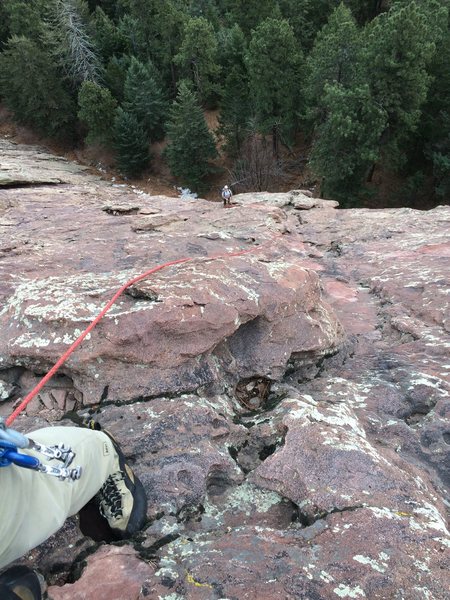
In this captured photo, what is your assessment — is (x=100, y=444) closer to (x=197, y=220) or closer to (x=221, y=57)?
(x=197, y=220)

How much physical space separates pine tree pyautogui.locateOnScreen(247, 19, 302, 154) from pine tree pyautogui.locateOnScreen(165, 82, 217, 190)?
277cm

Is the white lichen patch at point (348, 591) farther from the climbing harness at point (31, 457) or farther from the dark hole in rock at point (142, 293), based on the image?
the dark hole in rock at point (142, 293)

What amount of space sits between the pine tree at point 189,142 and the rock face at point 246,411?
16.2 metres

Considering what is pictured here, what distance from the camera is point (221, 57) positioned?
2392 cm

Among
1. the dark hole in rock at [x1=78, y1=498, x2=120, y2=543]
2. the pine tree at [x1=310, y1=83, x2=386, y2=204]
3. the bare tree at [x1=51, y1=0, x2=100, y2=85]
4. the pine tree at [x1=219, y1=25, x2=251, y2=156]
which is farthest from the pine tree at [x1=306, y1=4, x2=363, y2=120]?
the dark hole in rock at [x1=78, y1=498, x2=120, y2=543]

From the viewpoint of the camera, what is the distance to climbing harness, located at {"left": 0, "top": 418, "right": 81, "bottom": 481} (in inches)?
64.2

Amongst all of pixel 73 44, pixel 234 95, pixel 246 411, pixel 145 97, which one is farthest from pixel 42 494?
pixel 73 44

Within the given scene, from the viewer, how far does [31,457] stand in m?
1.67

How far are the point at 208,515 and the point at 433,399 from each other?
2.02 metres

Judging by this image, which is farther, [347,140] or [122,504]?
[347,140]

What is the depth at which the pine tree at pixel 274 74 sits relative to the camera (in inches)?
711

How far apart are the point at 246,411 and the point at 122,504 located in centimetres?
131

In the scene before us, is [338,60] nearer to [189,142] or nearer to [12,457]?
[189,142]

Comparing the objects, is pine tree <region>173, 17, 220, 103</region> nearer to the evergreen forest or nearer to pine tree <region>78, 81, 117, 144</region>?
the evergreen forest
